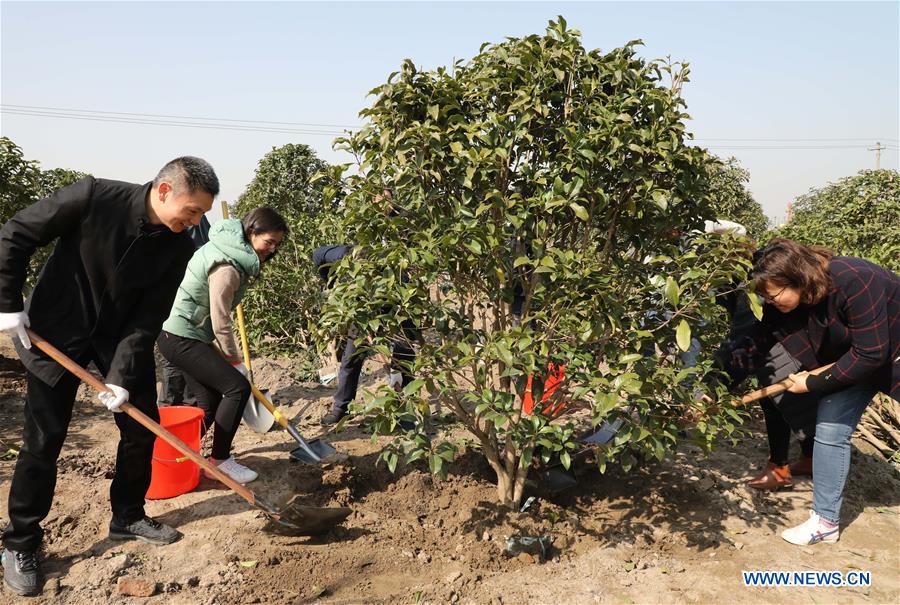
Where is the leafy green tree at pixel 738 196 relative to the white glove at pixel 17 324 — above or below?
above

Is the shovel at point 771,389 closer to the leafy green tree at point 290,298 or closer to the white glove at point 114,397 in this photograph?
the white glove at point 114,397

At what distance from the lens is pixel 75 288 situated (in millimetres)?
2799

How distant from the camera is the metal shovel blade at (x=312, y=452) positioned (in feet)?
13.0

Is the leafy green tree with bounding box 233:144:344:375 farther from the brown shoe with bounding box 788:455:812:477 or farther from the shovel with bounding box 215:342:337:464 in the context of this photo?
the brown shoe with bounding box 788:455:812:477

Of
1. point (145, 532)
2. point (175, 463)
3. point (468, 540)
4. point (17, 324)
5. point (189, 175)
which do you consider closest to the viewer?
point (17, 324)

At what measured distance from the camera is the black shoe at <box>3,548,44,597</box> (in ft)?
8.67

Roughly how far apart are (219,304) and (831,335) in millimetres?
3266

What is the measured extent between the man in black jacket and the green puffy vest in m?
0.60

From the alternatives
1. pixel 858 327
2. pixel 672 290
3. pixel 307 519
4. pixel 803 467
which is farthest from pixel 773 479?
pixel 307 519

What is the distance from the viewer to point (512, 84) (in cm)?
292

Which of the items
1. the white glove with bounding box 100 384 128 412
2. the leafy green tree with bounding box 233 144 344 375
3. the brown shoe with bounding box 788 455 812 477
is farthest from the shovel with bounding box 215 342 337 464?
the brown shoe with bounding box 788 455 812 477

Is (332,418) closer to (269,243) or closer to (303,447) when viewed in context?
(303,447)

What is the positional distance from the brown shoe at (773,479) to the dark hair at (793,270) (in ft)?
4.47

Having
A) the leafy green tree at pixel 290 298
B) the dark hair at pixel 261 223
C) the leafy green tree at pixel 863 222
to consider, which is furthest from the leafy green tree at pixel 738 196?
the dark hair at pixel 261 223
